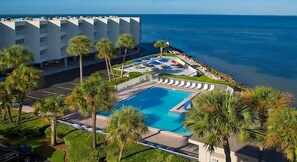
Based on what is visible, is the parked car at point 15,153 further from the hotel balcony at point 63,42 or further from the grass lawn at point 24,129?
the hotel balcony at point 63,42

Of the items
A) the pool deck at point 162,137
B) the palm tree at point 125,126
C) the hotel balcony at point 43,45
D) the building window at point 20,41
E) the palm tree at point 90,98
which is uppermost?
the building window at point 20,41

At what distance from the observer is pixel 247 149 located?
18500 mm

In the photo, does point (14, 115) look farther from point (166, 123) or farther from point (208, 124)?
point (208, 124)

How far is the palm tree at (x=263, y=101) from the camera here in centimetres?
1633

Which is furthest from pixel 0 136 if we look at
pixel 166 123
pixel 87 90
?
pixel 166 123

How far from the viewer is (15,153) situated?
2095 cm

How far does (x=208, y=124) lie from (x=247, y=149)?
216 inches

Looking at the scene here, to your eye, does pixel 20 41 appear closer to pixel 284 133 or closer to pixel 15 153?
pixel 15 153

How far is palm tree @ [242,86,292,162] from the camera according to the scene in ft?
53.6

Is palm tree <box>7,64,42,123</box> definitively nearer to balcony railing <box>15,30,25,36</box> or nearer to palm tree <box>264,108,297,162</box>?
palm tree <box>264,108,297,162</box>

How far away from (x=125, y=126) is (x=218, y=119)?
660 centimetres

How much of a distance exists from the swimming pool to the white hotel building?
22297 millimetres

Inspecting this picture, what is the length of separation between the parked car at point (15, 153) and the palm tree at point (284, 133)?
16397mm

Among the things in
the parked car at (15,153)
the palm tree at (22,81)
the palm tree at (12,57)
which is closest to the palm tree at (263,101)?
the parked car at (15,153)
